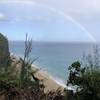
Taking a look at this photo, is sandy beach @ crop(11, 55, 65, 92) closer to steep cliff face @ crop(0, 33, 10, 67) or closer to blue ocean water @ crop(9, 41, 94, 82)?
steep cliff face @ crop(0, 33, 10, 67)

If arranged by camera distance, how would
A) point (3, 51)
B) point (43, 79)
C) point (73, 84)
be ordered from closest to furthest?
point (73, 84)
point (43, 79)
point (3, 51)

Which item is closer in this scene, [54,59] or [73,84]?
[73,84]

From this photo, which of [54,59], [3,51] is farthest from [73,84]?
[54,59]

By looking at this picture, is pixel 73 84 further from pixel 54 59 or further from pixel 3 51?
pixel 54 59

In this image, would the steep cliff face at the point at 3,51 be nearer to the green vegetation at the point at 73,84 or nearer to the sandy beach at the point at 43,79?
the sandy beach at the point at 43,79

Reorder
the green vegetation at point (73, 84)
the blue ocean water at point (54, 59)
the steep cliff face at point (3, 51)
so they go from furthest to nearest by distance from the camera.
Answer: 1. the blue ocean water at point (54, 59)
2. the steep cliff face at point (3, 51)
3. the green vegetation at point (73, 84)

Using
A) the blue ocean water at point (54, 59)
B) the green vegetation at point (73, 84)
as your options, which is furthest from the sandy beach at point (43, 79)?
the green vegetation at point (73, 84)

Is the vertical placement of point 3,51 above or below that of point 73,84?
above

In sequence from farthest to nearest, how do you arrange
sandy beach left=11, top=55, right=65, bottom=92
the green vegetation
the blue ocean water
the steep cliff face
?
the blue ocean water < the steep cliff face < sandy beach left=11, top=55, right=65, bottom=92 < the green vegetation

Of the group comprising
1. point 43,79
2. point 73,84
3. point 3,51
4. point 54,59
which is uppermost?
point 3,51

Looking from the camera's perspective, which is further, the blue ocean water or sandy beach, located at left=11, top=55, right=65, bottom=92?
the blue ocean water

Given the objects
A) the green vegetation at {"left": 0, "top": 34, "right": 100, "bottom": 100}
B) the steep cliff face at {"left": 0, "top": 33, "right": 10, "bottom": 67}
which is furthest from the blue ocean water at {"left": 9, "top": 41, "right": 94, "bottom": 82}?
the green vegetation at {"left": 0, "top": 34, "right": 100, "bottom": 100}

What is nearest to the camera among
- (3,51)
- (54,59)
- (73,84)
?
(73,84)

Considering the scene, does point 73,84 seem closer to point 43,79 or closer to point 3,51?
point 43,79
